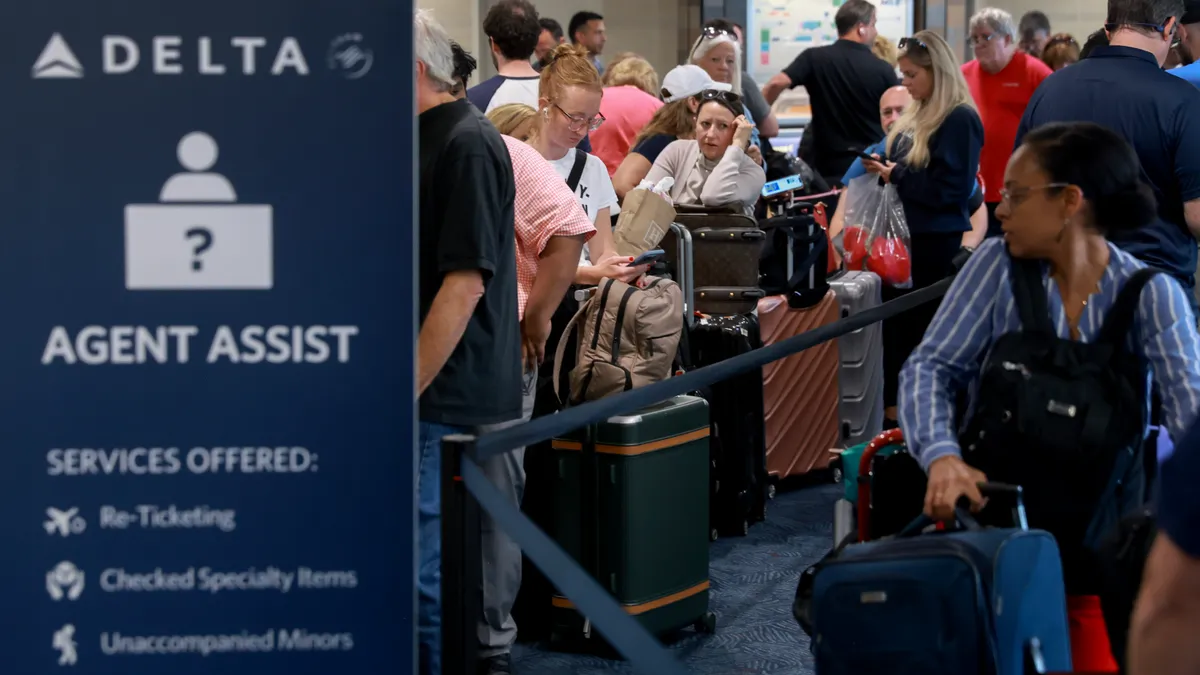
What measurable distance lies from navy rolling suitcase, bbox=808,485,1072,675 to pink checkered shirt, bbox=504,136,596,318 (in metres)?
1.41

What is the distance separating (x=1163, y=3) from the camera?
388 cm

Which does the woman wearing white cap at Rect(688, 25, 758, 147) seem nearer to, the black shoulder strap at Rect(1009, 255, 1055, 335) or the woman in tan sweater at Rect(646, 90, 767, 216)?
the woman in tan sweater at Rect(646, 90, 767, 216)

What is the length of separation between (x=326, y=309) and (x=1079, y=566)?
4.72 ft

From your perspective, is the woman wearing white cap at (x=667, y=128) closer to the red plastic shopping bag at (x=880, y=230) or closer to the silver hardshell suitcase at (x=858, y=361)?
the red plastic shopping bag at (x=880, y=230)

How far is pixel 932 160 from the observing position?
19.4 ft

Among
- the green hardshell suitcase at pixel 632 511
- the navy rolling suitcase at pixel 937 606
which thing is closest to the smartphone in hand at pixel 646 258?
the green hardshell suitcase at pixel 632 511

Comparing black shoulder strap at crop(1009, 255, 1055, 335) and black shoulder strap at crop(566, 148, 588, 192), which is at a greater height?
black shoulder strap at crop(566, 148, 588, 192)

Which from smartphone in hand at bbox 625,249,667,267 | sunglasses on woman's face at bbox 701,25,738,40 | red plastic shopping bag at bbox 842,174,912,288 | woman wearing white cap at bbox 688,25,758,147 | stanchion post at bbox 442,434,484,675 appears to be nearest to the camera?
stanchion post at bbox 442,434,484,675

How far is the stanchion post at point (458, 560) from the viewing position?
2.17 metres

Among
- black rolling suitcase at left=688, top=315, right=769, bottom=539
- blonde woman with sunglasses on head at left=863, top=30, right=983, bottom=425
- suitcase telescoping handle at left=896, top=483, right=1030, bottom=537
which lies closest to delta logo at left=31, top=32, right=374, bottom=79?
suitcase telescoping handle at left=896, top=483, right=1030, bottom=537

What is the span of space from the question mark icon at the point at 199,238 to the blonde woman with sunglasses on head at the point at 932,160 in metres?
4.26

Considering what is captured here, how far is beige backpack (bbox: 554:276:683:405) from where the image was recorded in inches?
163

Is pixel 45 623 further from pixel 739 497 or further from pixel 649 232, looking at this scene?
pixel 739 497

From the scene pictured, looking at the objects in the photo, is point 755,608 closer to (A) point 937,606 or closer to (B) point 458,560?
(A) point 937,606
